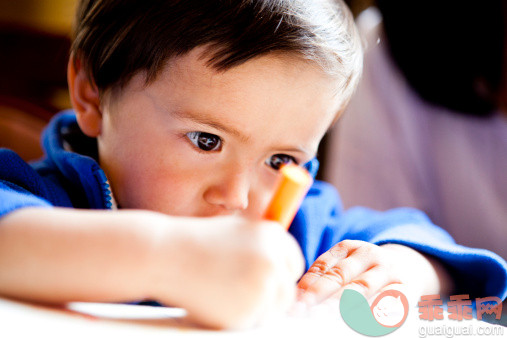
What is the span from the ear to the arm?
29 cm

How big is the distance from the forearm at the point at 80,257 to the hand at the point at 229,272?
17mm

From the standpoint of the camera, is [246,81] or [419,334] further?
[246,81]

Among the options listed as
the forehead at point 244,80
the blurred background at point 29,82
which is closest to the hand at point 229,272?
the forehead at point 244,80

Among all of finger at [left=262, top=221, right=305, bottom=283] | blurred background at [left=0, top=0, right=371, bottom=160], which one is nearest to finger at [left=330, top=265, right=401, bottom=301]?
A: finger at [left=262, top=221, right=305, bottom=283]

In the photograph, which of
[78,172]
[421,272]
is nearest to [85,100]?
[78,172]

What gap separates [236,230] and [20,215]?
0.53ft

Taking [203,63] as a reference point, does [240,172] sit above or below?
below

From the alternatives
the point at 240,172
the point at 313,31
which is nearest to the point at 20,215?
the point at 240,172

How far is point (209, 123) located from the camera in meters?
0.49

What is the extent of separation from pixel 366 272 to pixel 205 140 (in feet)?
0.70

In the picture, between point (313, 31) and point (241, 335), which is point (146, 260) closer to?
point (241, 335)

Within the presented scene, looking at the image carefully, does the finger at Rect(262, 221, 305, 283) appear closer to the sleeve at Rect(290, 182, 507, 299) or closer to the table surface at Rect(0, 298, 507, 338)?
the table surface at Rect(0, 298, 507, 338)

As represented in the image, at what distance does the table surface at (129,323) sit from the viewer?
27cm

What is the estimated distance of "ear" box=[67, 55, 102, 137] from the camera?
599mm
